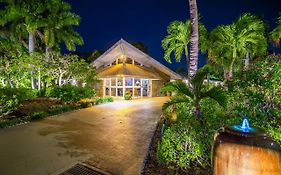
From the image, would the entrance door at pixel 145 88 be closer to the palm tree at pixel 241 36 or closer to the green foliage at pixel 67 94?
the palm tree at pixel 241 36

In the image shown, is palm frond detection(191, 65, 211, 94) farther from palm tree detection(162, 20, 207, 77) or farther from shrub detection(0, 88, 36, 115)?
palm tree detection(162, 20, 207, 77)

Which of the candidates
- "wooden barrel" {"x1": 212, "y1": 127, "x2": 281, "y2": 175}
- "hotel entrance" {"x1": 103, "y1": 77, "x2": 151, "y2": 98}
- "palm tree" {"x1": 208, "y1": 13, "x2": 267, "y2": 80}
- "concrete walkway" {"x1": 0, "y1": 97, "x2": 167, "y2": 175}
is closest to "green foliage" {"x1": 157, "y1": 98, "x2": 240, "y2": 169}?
"concrete walkway" {"x1": 0, "y1": 97, "x2": 167, "y2": 175}

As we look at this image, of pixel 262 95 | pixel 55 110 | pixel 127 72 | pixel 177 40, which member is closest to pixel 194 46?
pixel 262 95

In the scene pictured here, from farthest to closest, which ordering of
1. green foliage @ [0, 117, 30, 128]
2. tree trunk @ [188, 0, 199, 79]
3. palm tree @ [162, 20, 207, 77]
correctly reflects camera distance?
palm tree @ [162, 20, 207, 77], green foliage @ [0, 117, 30, 128], tree trunk @ [188, 0, 199, 79]

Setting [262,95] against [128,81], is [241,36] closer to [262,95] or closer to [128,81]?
[128,81]

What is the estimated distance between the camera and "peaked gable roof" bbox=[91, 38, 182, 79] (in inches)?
849

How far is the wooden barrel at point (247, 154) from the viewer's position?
2.30 m

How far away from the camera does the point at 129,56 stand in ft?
79.6

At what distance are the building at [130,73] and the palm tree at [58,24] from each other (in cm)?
374

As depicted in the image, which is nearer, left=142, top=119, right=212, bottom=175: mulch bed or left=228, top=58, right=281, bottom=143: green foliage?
left=142, top=119, right=212, bottom=175: mulch bed

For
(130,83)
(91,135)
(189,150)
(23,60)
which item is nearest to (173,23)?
(130,83)

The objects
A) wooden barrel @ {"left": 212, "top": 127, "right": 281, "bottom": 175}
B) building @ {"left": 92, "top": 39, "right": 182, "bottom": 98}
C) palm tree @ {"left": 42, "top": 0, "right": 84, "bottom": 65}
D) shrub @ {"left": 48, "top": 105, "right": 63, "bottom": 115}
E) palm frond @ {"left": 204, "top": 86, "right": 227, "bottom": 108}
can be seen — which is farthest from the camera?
building @ {"left": 92, "top": 39, "right": 182, "bottom": 98}

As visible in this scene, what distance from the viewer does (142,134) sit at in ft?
26.3

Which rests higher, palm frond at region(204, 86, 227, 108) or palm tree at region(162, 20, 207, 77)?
palm tree at region(162, 20, 207, 77)
